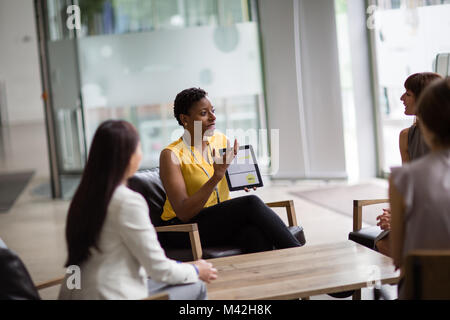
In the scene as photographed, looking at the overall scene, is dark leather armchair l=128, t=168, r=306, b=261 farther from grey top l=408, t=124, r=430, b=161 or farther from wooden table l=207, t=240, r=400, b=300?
grey top l=408, t=124, r=430, b=161

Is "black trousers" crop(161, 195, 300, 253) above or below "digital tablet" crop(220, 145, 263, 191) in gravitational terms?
below

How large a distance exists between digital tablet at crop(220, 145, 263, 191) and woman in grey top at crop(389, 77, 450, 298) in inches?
55.4

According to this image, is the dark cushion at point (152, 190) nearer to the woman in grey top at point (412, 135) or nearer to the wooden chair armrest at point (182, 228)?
the wooden chair armrest at point (182, 228)

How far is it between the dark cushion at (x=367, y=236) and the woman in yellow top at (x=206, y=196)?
424mm

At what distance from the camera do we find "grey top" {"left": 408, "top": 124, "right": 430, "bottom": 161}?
2789mm

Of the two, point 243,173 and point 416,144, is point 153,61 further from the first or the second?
point 416,144

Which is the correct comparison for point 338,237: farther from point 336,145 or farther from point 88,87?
point 88,87

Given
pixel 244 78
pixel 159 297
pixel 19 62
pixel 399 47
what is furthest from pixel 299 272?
pixel 19 62

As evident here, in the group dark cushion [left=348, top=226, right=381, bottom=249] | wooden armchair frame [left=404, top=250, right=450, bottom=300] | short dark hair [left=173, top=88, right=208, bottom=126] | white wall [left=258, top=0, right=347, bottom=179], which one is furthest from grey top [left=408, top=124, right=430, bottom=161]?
white wall [left=258, top=0, right=347, bottom=179]

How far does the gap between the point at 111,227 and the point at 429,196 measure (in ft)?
3.09

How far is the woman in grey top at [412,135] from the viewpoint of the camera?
2.77 metres

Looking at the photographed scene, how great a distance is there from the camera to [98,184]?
1.82 m

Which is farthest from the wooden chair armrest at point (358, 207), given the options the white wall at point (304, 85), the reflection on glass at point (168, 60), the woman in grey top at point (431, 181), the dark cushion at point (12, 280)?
the reflection on glass at point (168, 60)
